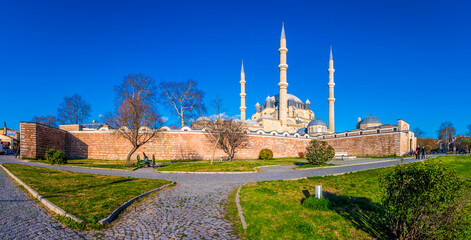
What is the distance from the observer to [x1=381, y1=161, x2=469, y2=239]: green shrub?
3.95 m

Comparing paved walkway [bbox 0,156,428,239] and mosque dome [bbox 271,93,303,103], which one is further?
mosque dome [bbox 271,93,303,103]

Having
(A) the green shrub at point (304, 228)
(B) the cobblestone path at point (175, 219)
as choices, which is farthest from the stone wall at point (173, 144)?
(A) the green shrub at point (304, 228)

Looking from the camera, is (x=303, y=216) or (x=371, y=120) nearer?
(x=303, y=216)

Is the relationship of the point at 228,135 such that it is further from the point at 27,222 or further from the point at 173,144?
the point at 27,222

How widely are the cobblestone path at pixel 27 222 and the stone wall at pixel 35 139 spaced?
2087cm

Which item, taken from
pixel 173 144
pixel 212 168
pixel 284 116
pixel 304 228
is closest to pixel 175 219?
pixel 304 228

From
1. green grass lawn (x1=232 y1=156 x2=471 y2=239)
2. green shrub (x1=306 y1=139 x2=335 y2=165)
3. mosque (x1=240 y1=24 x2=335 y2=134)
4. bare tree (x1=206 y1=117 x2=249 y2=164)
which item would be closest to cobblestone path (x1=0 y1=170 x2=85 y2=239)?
green grass lawn (x1=232 y1=156 x2=471 y2=239)

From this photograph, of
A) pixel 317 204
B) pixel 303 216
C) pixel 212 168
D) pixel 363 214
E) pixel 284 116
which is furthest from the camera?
pixel 284 116

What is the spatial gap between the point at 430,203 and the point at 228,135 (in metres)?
26.0

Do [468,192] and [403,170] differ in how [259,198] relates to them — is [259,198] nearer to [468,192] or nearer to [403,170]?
[403,170]

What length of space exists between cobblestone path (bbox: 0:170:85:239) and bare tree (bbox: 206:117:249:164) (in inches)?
843

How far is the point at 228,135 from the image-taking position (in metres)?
29.6

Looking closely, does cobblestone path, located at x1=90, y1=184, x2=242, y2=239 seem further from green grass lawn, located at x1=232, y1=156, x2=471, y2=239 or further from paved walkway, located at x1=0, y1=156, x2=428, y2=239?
green grass lawn, located at x1=232, y1=156, x2=471, y2=239

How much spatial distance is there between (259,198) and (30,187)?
7.65 metres
